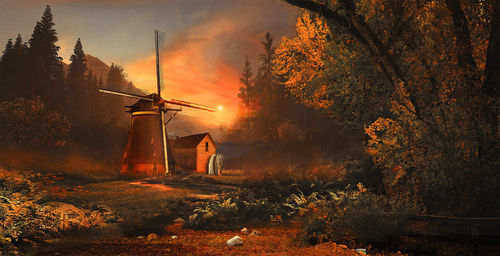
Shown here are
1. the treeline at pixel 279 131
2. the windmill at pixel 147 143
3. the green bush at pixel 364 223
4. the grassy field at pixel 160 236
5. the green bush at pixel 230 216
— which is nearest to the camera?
the green bush at pixel 364 223

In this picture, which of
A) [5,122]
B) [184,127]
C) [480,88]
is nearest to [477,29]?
[480,88]

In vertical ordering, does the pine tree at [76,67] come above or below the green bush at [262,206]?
above

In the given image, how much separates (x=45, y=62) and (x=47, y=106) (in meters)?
9.30

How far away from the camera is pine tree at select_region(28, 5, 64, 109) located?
158 feet

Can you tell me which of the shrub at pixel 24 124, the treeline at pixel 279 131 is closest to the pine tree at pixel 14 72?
the shrub at pixel 24 124

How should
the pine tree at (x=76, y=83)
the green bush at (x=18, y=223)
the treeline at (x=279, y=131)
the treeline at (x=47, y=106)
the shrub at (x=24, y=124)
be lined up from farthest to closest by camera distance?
1. the pine tree at (x=76, y=83)
2. the treeline at (x=279, y=131)
3. the treeline at (x=47, y=106)
4. the shrub at (x=24, y=124)
5. the green bush at (x=18, y=223)

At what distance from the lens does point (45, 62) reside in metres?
50.5

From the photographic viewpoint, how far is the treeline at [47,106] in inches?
1288

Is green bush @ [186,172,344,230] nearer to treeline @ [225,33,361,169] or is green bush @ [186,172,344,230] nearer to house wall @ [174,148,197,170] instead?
treeline @ [225,33,361,169]

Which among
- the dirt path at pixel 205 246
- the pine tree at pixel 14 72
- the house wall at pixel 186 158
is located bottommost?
the dirt path at pixel 205 246

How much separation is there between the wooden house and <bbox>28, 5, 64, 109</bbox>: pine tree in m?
23.5

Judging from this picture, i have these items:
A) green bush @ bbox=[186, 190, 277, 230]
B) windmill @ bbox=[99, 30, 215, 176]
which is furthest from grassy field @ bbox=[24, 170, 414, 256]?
windmill @ bbox=[99, 30, 215, 176]

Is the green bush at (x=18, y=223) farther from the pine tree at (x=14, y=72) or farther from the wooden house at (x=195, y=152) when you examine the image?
the pine tree at (x=14, y=72)

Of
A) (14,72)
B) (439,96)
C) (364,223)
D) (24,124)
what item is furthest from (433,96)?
(14,72)
